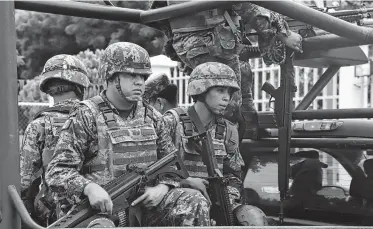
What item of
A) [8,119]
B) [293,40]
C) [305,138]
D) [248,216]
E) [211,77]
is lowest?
[248,216]

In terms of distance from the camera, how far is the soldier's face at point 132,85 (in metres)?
2.85

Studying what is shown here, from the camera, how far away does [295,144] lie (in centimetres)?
357

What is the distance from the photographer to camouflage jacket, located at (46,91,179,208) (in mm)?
2604

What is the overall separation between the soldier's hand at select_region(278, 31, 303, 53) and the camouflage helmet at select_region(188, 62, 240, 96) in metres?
0.42

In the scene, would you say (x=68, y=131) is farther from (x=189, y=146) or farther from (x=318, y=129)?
(x=318, y=129)

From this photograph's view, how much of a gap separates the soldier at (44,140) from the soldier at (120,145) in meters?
0.65

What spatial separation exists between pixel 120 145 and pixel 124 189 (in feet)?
0.91

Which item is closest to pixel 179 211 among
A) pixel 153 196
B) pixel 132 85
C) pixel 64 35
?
pixel 153 196

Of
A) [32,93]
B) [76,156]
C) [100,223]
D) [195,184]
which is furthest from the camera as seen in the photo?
[32,93]

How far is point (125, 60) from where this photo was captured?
9.36 ft

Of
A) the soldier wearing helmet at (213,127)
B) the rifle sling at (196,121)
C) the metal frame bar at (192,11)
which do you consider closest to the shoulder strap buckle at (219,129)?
the soldier wearing helmet at (213,127)

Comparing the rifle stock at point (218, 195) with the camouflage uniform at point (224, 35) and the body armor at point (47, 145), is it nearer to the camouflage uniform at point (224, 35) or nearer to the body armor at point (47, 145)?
the camouflage uniform at point (224, 35)

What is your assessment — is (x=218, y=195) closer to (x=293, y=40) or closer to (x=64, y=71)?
(x=293, y=40)

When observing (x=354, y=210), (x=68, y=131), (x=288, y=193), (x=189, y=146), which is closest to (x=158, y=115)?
(x=189, y=146)
